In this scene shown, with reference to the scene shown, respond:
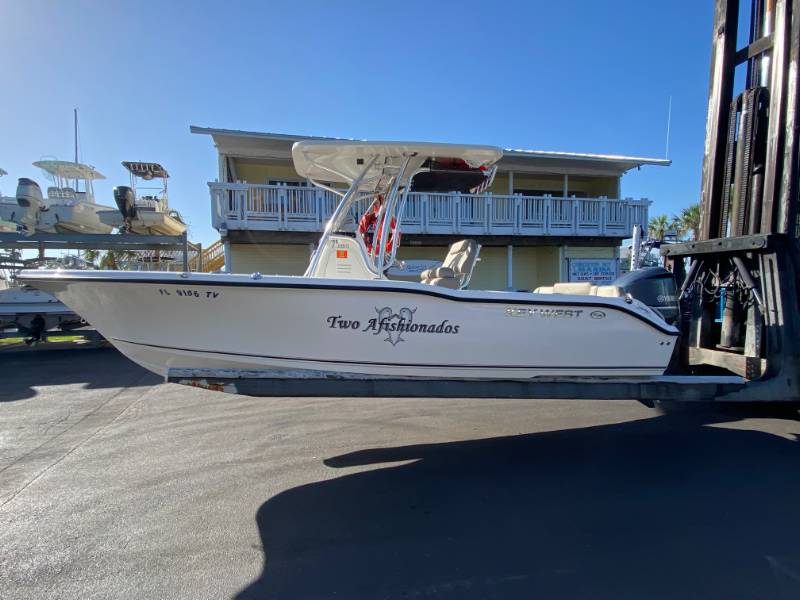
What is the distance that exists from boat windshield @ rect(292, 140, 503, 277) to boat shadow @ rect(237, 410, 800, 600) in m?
1.78

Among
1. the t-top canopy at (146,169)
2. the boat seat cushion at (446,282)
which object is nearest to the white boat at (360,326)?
the boat seat cushion at (446,282)

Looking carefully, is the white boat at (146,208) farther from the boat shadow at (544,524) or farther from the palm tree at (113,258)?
the boat shadow at (544,524)

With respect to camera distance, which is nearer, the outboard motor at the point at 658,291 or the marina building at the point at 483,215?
the outboard motor at the point at 658,291

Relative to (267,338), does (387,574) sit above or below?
below

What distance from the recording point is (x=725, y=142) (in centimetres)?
470

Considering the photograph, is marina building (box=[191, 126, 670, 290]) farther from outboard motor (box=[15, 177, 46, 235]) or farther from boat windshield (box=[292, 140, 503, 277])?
boat windshield (box=[292, 140, 503, 277])

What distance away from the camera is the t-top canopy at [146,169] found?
48.6 ft

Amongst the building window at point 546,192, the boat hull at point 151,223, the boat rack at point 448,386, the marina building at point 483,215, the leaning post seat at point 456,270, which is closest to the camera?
the boat rack at point 448,386

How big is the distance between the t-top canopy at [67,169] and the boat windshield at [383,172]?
16279mm

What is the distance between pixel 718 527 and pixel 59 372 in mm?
9297

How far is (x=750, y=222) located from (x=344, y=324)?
404 cm

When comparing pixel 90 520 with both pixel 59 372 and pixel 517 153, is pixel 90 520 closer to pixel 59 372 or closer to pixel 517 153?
pixel 59 372

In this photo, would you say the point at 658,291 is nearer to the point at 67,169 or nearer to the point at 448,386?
the point at 448,386

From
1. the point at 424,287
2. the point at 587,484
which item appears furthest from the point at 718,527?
the point at 424,287
